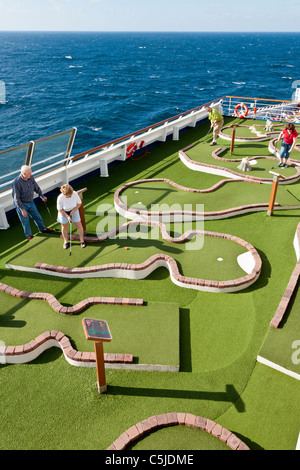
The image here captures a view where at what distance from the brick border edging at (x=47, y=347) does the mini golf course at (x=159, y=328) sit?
2 centimetres

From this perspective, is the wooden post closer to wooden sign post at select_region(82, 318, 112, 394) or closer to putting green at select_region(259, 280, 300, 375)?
wooden sign post at select_region(82, 318, 112, 394)

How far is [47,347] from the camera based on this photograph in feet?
21.4

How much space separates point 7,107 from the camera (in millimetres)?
50312

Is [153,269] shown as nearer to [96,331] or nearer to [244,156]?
[96,331]

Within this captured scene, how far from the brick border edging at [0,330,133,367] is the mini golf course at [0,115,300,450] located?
1.0 inches

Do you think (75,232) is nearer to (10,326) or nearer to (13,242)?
(13,242)

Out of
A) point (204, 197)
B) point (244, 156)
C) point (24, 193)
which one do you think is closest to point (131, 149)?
point (244, 156)

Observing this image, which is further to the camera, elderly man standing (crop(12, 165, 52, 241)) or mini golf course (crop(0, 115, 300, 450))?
elderly man standing (crop(12, 165, 52, 241))

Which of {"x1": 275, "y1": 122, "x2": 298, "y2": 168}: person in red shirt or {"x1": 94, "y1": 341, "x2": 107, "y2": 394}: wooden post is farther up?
{"x1": 275, "y1": 122, "x2": 298, "y2": 168}: person in red shirt

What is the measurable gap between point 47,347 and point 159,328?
2.22 metres

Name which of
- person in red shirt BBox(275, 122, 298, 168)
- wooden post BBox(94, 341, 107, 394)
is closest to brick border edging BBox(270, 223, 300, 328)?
wooden post BBox(94, 341, 107, 394)

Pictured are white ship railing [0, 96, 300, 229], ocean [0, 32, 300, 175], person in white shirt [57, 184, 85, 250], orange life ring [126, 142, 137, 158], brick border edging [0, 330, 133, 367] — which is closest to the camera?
brick border edging [0, 330, 133, 367]

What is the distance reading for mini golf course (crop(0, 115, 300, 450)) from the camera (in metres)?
5.12
